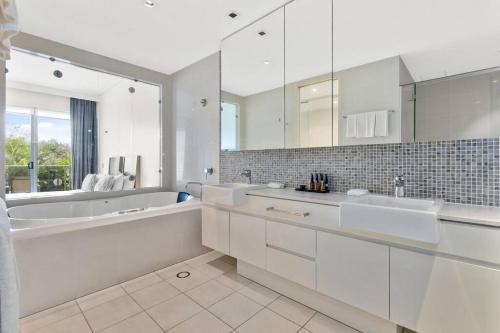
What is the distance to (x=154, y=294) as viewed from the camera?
6.45ft

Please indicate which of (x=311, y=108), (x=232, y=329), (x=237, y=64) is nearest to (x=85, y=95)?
(x=237, y=64)

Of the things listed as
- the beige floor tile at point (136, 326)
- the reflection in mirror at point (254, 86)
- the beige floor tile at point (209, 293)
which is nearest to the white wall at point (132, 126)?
the reflection in mirror at point (254, 86)

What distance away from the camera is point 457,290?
3.70ft

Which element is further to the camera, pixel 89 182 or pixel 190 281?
pixel 89 182

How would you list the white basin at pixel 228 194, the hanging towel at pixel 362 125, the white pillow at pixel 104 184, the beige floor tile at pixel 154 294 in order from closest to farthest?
the hanging towel at pixel 362 125 < the beige floor tile at pixel 154 294 < the white basin at pixel 228 194 < the white pillow at pixel 104 184

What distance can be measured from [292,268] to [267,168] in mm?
1098

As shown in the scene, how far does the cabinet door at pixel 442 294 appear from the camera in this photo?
1.06 meters

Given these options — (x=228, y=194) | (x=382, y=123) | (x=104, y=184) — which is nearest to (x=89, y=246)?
(x=228, y=194)

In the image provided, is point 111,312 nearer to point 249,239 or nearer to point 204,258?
point 204,258

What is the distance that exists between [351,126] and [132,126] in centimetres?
317

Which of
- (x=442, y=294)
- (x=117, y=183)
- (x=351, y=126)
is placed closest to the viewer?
(x=442, y=294)

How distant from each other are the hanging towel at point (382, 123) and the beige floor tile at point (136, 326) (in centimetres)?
210

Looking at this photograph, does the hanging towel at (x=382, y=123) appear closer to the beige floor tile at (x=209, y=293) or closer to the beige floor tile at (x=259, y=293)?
the beige floor tile at (x=259, y=293)

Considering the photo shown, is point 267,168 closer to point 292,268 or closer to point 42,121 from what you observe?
point 292,268
